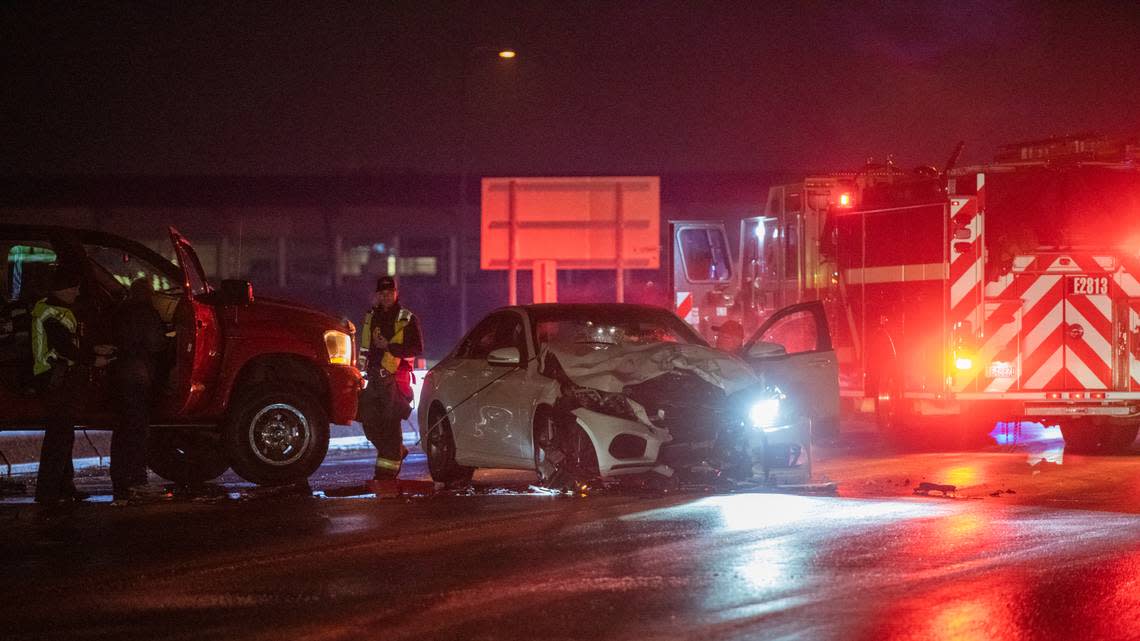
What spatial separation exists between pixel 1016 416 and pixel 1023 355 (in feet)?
2.11

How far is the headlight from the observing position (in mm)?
12961

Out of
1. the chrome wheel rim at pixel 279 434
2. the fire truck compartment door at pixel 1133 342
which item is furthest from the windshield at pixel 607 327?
the fire truck compartment door at pixel 1133 342

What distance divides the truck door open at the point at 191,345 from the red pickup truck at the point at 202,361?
1 cm

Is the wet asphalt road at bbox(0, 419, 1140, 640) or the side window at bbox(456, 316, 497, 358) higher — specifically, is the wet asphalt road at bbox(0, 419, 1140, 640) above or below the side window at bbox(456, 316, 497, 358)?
below

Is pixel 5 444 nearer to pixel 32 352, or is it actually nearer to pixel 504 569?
pixel 32 352

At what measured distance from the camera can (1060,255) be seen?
16.3 metres

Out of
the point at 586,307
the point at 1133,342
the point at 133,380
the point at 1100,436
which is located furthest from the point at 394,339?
the point at 1100,436

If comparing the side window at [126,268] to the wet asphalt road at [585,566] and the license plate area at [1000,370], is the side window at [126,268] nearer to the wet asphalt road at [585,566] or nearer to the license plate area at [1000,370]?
the wet asphalt road at [585,566]

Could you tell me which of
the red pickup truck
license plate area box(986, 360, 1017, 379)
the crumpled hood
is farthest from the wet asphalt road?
license plate area box(986, 360, 1017, 379)

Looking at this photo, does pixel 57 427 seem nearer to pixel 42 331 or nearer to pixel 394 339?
pixel 42 331

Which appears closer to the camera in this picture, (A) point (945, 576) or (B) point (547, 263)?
(A) point (945, 576)

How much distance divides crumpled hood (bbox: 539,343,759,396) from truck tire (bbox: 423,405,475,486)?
135cm

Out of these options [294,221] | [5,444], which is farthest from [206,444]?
[294,221]

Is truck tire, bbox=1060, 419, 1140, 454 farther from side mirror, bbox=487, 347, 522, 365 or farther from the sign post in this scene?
the sign post
